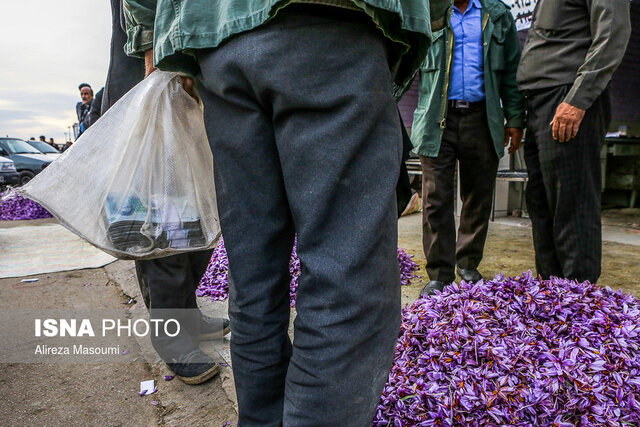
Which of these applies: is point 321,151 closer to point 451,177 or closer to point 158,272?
point 158,272

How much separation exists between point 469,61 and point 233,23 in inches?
83.5

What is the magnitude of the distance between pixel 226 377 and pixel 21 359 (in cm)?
114

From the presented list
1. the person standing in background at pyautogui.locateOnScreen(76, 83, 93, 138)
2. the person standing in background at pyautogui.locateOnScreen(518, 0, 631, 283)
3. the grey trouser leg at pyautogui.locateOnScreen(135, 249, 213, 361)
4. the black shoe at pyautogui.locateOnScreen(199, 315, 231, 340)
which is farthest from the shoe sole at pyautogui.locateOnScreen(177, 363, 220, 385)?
the person standing in background at pyautogui.locateOnScreen(76, 83, 93, 138)

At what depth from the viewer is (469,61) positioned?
269 centimetres

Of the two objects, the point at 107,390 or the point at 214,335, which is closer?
the point at 107,390

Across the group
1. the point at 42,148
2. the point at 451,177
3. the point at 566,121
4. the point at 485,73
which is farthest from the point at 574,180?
the point at 42,148

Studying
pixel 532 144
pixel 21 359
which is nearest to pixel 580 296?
pixel 532 144

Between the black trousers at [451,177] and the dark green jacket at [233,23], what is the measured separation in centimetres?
164

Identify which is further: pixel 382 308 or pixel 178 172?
pixel 178 172

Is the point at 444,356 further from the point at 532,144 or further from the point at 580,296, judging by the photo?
the point at 532,144

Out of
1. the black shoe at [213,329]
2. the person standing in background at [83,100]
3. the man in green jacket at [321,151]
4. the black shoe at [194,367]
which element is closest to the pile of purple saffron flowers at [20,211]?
the person standing in background at [83,100]

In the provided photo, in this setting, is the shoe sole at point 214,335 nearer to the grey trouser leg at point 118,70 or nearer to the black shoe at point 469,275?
the grey trouser leg at point 118,70

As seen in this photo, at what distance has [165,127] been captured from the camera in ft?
4.76

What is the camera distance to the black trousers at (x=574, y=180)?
7.04 feet
